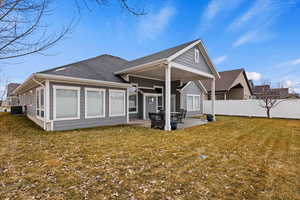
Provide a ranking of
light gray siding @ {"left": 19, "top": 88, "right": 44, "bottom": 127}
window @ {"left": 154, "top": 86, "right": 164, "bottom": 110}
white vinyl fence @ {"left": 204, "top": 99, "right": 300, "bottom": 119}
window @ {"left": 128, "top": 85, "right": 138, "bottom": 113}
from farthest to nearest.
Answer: window @ {"left": 154, "top": 86, "right": 164, "bottom": 110} → white vinyl fence @ {"left": 204, "top": 99, "right": 300, "bottom": 119} → window @ {"left": 128, "top": 85, "right": 138, "bottom": 113} → light gray siding @ {"left": 19, "top": 88, "right": 44, "bottom": 127}

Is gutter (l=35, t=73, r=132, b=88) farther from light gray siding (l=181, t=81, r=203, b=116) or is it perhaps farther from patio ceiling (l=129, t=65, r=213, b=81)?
light gray siding (l=181, t=81, r=203, b=116)

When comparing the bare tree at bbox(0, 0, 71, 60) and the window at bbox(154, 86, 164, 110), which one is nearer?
the bare tree at bbox(0, 0, 71, 60)

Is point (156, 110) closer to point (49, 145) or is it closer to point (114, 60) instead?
point (114, 60)

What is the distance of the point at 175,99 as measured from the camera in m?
14.4

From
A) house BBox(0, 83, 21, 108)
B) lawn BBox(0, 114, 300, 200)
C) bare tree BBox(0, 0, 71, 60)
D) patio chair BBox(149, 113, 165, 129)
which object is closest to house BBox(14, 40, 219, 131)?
patio chair BBox(149, 113, 165, 129)

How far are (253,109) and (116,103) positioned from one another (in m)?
14.3

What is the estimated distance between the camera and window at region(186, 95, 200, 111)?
49.7 ft

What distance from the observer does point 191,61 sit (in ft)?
31.1

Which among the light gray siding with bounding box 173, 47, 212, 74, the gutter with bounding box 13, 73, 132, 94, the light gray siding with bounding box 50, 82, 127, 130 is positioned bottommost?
the light gray siding with bounding box 50, 82, 127, 130

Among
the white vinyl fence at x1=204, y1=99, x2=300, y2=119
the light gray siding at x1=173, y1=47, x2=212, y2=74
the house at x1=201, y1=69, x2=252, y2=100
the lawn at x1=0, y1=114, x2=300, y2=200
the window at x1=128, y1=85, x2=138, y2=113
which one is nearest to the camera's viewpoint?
the lawn at x1=0, y1=114, x2=300, y2=200

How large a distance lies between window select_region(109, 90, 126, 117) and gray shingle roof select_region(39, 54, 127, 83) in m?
0.86

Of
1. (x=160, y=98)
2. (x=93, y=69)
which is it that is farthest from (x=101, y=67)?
(x=160, y=98)

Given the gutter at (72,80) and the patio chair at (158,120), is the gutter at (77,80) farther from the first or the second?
the patio chair at (158,120)

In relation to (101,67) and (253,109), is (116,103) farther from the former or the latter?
(253,109)
